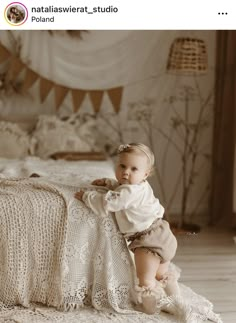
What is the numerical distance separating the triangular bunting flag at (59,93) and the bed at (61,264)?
1516 millimetres

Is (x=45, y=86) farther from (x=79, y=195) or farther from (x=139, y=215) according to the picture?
(x=139, y=215)

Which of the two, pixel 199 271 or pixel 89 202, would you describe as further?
pixel 199 271

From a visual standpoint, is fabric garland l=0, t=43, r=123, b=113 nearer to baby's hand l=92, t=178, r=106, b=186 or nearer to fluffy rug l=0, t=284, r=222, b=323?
baby's hand l=92, t=178, r=106, b=186

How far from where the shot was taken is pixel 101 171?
2.95 m

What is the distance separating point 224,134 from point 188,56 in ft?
2.13

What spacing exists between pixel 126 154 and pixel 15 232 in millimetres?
527

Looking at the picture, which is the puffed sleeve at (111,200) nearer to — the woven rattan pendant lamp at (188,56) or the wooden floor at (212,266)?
the wooden floor at (212,266)

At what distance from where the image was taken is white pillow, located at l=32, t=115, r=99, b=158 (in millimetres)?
3572

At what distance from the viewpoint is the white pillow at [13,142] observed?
11.4 feet
